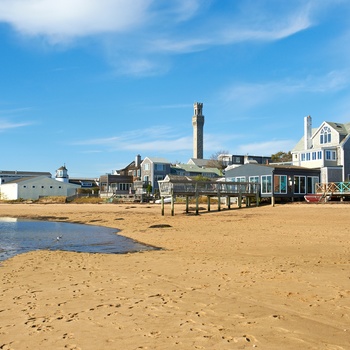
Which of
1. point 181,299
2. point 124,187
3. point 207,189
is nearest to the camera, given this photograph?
point 181,299

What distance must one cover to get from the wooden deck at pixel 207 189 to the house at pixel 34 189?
158ft

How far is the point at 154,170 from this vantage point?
7994 cm

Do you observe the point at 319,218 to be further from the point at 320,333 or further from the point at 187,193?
the point at 320,333

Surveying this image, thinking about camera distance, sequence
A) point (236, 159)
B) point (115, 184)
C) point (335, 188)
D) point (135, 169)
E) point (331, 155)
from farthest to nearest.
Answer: point (236, 159) < point (135, 169) < point (115, 184) < point (331, 155) < point (335, 188)

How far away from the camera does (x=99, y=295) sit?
8281 mm

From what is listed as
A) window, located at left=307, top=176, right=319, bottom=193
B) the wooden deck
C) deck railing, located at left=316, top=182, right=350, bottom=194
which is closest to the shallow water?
the wooden deck

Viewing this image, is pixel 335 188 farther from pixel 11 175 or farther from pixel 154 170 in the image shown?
pixel 11 175

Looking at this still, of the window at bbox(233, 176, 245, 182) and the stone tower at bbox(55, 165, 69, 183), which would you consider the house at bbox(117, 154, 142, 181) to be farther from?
the window at bbox(233, 176, 245, 182)

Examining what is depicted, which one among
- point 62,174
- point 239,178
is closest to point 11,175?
point 62,174

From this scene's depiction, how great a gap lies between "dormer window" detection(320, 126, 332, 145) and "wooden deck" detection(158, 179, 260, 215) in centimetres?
1247

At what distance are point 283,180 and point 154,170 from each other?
4121 cm

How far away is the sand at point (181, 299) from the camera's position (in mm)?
5617

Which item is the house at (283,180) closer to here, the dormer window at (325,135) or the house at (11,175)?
the dormer window at (325,135)

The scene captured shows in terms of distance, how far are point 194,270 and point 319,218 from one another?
58.0 feet
